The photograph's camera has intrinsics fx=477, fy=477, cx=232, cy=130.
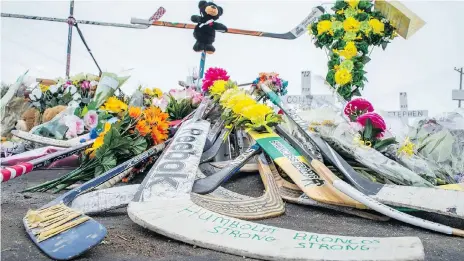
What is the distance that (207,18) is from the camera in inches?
418

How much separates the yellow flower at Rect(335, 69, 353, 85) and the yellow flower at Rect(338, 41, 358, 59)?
25 cm

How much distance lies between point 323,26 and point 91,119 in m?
3.75

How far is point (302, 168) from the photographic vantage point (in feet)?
12.3

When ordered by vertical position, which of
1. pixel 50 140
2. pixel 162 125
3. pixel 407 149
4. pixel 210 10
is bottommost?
pixel 50 140

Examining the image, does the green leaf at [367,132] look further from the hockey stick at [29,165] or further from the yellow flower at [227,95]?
the hockey stick at [29,165]

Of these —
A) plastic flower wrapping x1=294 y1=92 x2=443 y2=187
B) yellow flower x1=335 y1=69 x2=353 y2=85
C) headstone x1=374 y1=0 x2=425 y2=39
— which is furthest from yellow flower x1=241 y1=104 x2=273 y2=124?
headstone x1=374 y1=0 x2=425 y2=39

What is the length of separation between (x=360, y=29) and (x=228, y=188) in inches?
160

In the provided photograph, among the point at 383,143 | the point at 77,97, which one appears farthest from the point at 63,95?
the point at 383,143

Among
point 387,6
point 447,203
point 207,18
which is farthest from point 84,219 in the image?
point 207,18

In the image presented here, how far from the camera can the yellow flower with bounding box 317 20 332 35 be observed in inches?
285

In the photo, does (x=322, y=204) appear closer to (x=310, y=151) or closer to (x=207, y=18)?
(x=310, y=151)

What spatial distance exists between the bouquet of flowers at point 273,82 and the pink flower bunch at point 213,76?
0.42m

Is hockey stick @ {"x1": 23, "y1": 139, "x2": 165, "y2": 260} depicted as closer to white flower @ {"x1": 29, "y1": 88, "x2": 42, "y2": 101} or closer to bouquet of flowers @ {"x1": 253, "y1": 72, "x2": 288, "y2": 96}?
bouquet of flowers @ {"x1": 253, "y1": 72, "x2": 288, "y2": 96}

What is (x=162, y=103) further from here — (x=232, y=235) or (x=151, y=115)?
(x=232, y=235)
